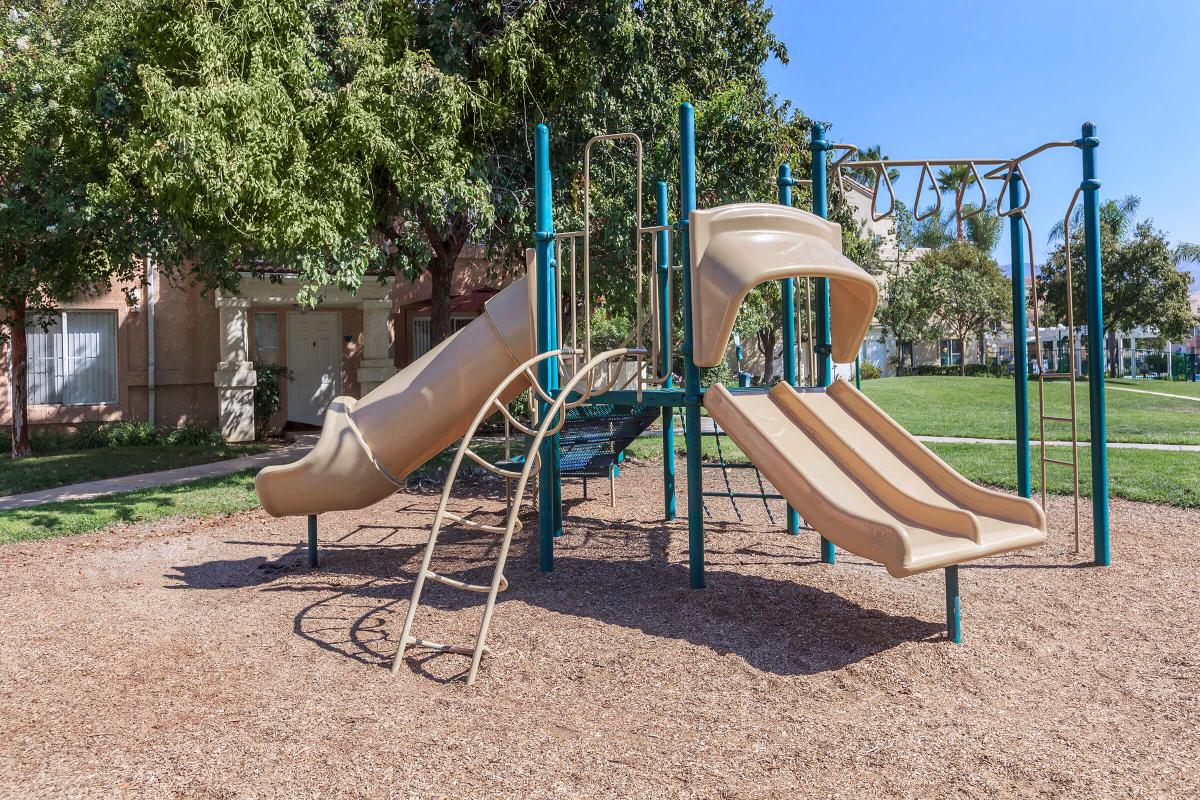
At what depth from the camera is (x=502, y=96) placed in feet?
32.5

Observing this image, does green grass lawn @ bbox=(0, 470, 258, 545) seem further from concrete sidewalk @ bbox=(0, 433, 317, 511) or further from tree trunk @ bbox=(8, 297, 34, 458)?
tree trunk @ bbox=(8, 297, 34, 458)

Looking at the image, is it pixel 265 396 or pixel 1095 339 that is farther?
pixel 265 396

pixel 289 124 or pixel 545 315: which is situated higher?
pixel 289 124

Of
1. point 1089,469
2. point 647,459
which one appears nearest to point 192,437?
point 647,459

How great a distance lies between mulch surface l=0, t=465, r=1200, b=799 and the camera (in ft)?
10.5

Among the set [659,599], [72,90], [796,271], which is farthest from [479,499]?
[72,90]

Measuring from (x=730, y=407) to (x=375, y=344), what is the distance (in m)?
12.5

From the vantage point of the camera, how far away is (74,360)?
1537cm

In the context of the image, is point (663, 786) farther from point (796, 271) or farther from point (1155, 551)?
point (1155, 551)

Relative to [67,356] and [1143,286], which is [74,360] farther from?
[1143,286]

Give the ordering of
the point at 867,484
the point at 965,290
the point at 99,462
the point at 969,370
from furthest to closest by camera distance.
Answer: the point at 969,370 → the point at 965,290 → the point at 99,462 → the point at 867,484

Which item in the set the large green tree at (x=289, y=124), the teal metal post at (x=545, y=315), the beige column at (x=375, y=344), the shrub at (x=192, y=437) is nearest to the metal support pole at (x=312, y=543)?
the teal metal post at (x=545, y=315)

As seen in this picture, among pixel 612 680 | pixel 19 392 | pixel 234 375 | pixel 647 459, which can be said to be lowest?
pixel 612 680

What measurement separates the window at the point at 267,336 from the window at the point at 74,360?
2494mm
